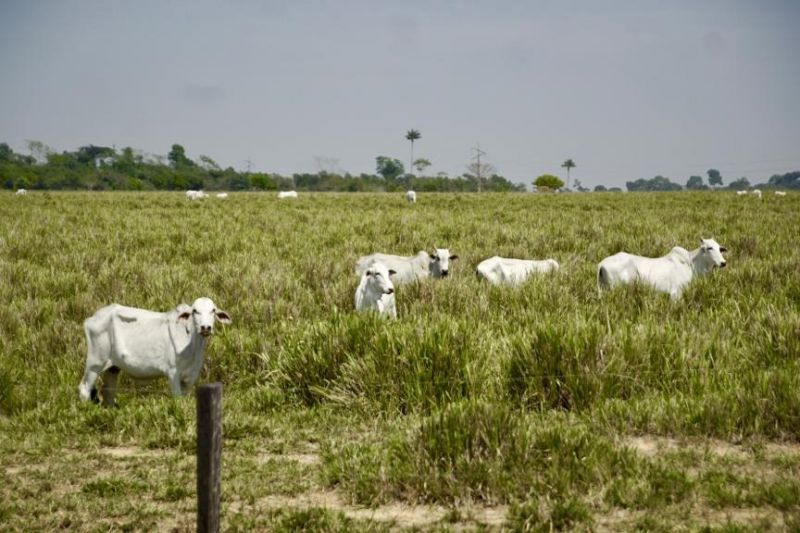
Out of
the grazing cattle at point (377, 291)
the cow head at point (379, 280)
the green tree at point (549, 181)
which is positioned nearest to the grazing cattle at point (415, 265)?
the grazing cattle at point (377, 291)

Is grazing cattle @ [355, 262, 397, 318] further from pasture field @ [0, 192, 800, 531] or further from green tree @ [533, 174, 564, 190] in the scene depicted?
green tree @ [533, 174, 564, 190]

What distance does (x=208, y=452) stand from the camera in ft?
10.4

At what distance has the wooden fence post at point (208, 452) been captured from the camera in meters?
3.13

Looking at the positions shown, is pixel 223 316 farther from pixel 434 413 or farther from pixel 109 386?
pixel 434 413

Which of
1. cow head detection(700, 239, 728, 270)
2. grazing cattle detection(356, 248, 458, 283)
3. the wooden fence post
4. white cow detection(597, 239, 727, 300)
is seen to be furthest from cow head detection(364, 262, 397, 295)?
cow head detection(700, 239, 728, 270)

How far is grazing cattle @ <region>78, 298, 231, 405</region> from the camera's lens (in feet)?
19.3

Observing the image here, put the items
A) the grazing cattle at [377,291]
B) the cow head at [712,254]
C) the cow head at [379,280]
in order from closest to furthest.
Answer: the cow head at [379,280], the grazing cattle at [377,291], the cow head at [712,254]

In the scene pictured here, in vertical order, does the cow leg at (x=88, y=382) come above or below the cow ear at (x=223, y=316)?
below

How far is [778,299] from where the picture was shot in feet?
27.2

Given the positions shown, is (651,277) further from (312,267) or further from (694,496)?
(694,496)

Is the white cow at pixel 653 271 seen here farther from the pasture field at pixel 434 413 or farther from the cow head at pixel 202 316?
the cow head at pixel 202 316

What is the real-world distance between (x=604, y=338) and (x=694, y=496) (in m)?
2.17

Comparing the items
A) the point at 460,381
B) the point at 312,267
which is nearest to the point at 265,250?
the point at 312,267

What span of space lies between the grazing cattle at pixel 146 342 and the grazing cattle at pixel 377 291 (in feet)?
9.50
